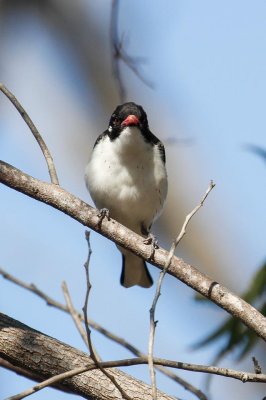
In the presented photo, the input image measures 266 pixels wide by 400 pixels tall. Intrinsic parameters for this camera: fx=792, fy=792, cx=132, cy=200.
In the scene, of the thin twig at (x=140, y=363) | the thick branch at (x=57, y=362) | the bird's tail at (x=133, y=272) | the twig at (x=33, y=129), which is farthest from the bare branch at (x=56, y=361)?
the bird's tail at (x=133, y=272)

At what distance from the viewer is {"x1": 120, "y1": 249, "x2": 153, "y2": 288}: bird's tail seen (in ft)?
23.2

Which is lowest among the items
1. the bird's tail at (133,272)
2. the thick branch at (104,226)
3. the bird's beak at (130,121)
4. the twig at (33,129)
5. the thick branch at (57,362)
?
the thick branch at (57,362)

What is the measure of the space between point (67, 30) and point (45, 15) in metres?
0.31

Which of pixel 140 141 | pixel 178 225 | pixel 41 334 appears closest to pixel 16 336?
pixel 41 334

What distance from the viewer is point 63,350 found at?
14.6 ft

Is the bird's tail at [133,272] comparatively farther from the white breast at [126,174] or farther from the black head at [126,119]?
the black head at [126,119]

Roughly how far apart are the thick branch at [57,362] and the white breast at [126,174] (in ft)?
6.34

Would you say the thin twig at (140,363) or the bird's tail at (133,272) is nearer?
the thin twig at (140,363)

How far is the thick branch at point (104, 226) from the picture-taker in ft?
15.0

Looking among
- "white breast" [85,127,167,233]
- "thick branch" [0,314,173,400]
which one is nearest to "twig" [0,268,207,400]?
"thick branch" [0,314,173,400]

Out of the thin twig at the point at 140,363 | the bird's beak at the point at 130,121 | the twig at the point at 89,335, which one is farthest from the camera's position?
the bird's beak at the point at 130,121

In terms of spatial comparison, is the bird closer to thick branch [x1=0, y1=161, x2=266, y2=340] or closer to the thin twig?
thick branch [x1=0, y1=161, x2=266, y2=340]

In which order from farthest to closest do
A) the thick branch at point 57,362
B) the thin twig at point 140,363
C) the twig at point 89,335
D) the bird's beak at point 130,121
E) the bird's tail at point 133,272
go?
the bird's tail at point 133,272, the bird's beak at point 130,121, the thick branch at point 57,362, the twig at point 89,335, the thin twig at point 140,363

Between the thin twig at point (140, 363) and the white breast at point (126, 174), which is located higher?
the white breast at point (126, 174)
